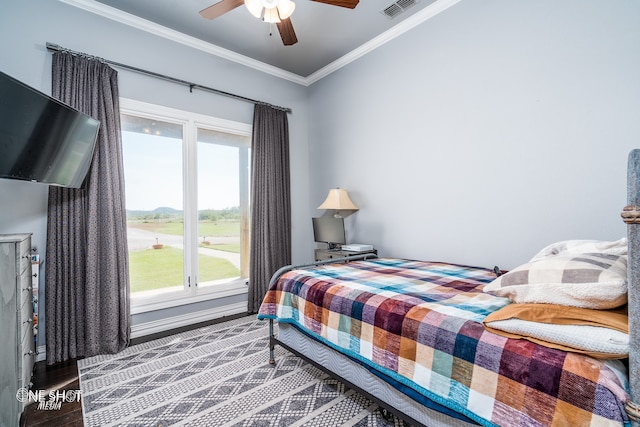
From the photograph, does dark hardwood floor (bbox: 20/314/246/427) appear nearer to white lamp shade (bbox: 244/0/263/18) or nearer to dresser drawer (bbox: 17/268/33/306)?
dresser drawer (bbox: 17/268/33/306)

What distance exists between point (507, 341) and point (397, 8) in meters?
2.91

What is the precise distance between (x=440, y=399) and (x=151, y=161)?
124 inches

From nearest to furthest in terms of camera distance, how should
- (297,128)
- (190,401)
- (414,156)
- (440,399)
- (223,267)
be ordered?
(440,399), (190,401), (414,156), (223,267), (297,128)

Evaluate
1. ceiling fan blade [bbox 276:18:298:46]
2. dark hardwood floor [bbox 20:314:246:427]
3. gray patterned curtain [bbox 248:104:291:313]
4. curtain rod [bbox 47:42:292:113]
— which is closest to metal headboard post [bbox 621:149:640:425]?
ceiling fan blade [bbox 276:18:298:46]

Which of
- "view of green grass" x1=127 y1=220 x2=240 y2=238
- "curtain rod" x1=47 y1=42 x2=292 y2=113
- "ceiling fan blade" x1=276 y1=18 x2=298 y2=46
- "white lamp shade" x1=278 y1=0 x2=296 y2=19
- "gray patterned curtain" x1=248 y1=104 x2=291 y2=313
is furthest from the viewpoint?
"gray patterned curtain" x1=248 y1=104 x2=291 y2=313

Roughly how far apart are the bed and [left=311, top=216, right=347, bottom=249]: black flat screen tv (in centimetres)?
155

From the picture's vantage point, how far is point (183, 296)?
3.09m

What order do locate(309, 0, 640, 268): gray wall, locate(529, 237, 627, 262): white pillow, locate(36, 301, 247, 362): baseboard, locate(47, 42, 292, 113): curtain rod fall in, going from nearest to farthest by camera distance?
1. locate(529, 237, 627, 262): white pillow
2. locate(309, 0, 640, 268): gray wall
3. locate(47, 42, 292, 113): curtain rod
4. locate(36, 301, 247, 362): baseboard

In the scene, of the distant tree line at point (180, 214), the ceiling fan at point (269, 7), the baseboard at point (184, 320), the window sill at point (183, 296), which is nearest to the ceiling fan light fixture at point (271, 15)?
the ceiling fan at point (269, 7)

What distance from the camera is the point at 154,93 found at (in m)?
2.92

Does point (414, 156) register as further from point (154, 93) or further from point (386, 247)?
point (154, 93)

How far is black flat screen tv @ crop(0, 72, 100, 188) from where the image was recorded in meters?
1.56

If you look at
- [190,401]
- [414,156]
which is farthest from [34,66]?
[414,156]

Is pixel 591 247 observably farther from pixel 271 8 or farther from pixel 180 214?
pixel 180 214
